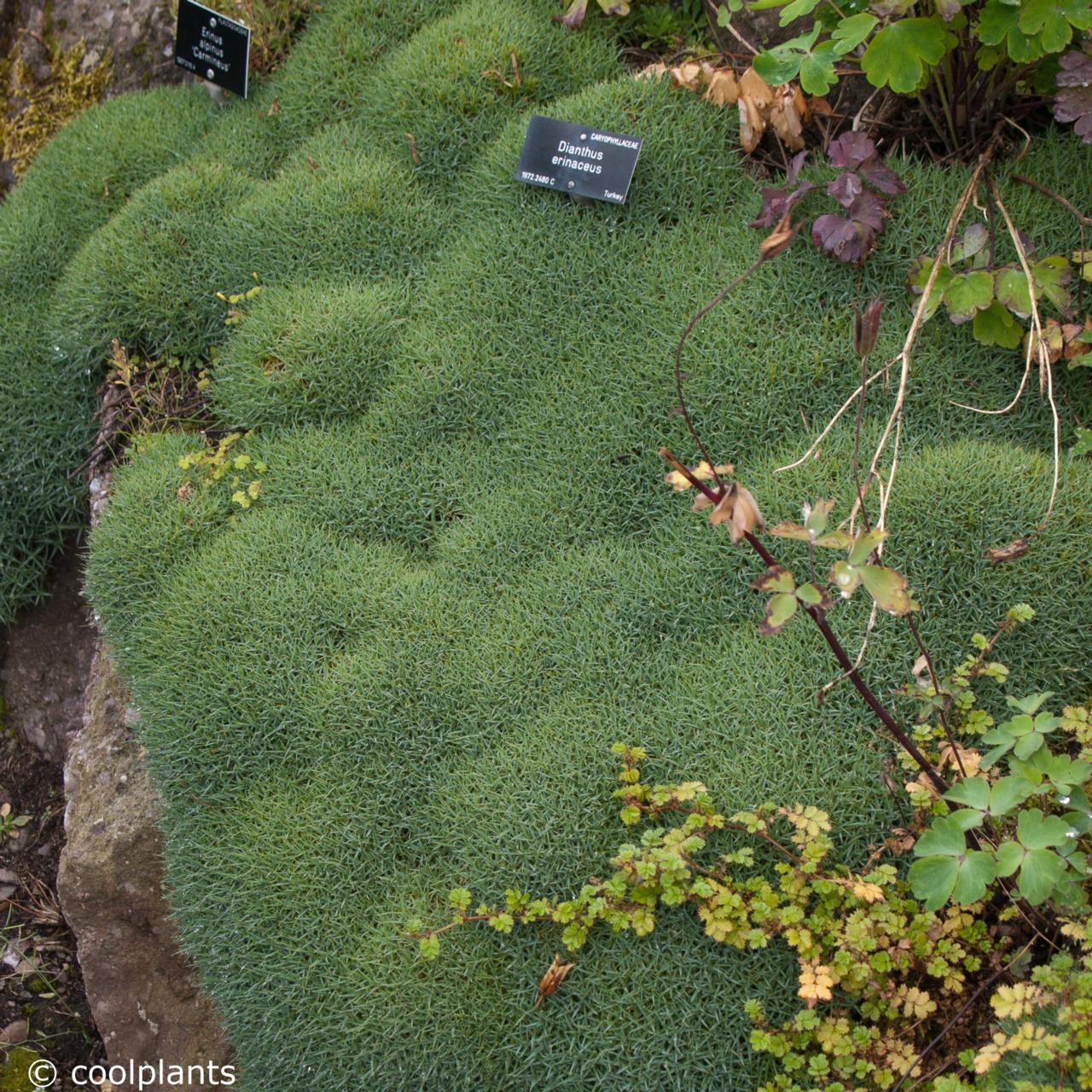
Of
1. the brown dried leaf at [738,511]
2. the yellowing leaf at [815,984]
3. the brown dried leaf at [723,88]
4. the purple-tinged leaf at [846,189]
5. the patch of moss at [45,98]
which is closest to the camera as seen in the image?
the brown dried leaf at [738,511]

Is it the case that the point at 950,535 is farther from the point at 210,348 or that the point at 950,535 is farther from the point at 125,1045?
the point at 125,1045

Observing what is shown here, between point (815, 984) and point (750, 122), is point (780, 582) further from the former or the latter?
point (750, 122)

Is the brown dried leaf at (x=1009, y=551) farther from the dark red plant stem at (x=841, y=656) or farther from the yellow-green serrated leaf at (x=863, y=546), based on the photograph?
the yellow-green serrated leaf at (x=863, y=546)

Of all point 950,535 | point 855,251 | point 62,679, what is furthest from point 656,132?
point 62,679

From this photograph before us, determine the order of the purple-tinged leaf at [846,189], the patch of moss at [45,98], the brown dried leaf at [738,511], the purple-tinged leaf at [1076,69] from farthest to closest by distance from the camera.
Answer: the patch of moss at [45,98], the purple-tinged leaf at [846,189], the purple-tinged leaf at [1076,69], the brown dried leaf at [738,511]

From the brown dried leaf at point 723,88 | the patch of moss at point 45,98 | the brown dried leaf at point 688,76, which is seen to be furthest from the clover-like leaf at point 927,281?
the patch of moss at point 45,98

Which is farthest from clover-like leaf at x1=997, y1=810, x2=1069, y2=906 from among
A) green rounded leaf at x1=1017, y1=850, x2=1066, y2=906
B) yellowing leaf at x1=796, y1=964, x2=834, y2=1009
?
yellowing leaf at x1=796, y1=964, x2=834, y2=1009
